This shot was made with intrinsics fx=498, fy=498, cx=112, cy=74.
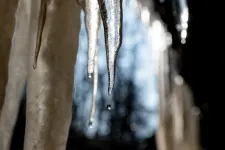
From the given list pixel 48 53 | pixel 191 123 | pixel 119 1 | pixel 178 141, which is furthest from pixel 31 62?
pixel 191 123

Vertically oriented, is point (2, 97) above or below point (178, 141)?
above

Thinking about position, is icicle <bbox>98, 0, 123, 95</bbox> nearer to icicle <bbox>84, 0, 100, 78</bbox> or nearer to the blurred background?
icicle <bbox>84, 0, 100, 78</bbox>

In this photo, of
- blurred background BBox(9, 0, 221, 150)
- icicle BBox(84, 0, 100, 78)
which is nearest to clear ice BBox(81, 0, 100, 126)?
icicle BBox(84, 0, 100, 78)

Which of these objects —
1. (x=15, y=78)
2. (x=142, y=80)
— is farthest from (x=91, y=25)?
(x=142, y=80)

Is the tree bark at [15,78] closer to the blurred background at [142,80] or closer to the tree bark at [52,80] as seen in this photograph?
the tree bark at [52,80]

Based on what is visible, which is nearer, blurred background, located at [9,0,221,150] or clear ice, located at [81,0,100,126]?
clear ice, located at [81,0,100,126]

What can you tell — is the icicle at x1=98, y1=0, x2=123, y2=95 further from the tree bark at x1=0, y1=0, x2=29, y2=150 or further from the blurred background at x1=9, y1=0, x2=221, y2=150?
the blurred background at x1=9, y1=0, x2=221, y2=150

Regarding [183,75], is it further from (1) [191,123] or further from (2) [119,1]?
(2) [119,1]

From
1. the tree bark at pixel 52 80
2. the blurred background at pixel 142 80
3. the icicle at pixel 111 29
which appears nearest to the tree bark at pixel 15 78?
the tree bark at pixel 52 80
